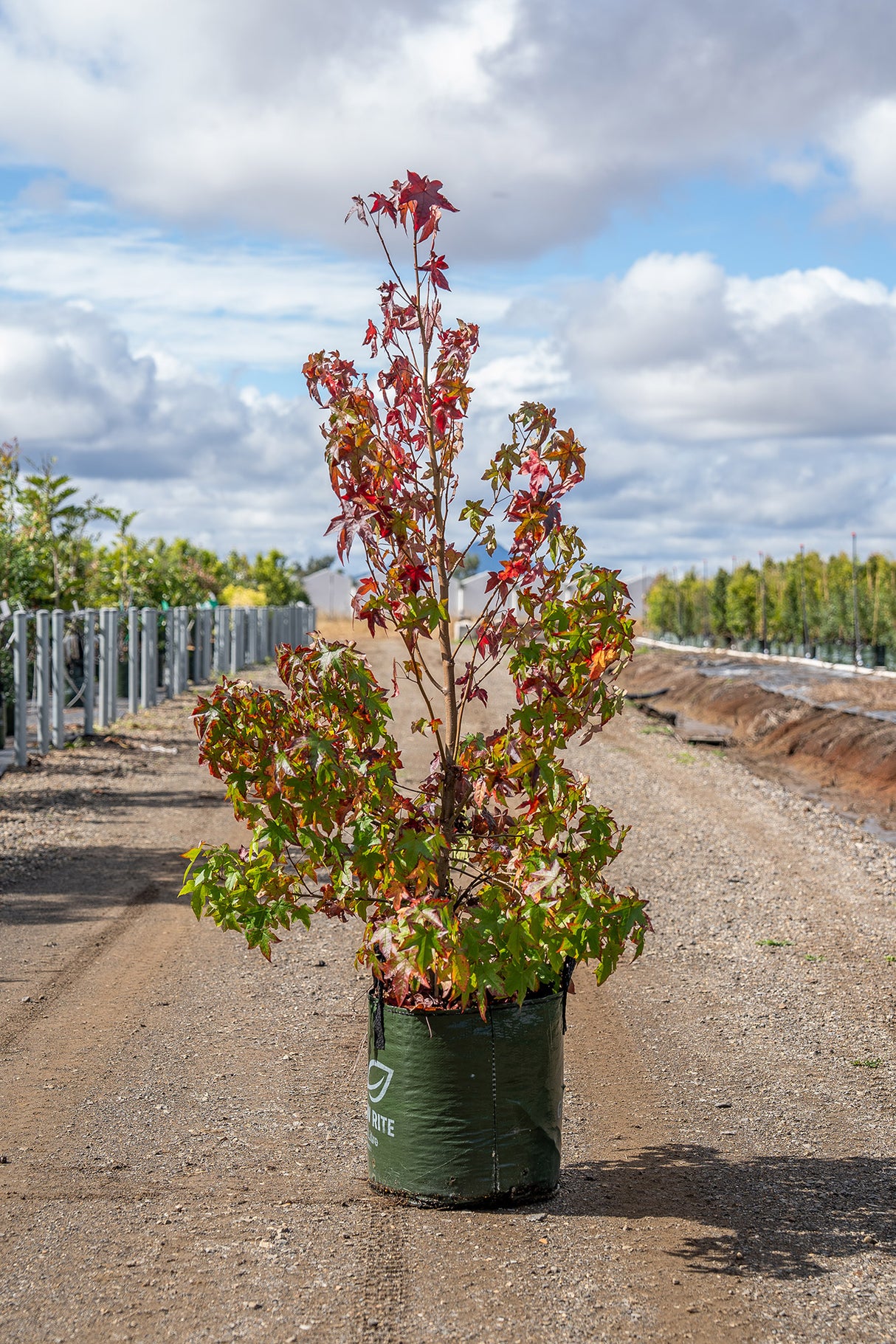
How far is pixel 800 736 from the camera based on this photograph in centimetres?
2269

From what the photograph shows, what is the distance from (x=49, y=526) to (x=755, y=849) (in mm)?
12881

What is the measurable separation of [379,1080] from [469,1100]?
33cm

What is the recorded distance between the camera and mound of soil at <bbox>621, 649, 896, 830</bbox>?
1866cm

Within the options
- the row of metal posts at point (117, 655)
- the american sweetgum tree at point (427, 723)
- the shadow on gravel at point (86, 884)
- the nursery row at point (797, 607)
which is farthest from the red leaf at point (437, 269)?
the nursery row at point (797, 607)

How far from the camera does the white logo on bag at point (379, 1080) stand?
13.9 ft

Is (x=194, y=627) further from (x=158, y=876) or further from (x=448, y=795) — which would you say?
(x=448, y=795)

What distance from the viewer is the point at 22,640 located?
48.4 ft

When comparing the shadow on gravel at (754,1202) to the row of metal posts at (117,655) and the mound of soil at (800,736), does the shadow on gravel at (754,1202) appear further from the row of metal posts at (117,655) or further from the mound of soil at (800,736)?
the mound of soil at (800,736)

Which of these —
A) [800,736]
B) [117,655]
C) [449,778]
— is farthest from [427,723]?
[800,736]

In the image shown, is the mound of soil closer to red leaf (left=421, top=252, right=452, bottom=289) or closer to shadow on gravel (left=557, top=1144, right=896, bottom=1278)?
shadow on gravel (left=557, top=1144, right=896, bottom=1278)

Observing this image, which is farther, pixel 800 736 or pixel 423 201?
pixel 800 736

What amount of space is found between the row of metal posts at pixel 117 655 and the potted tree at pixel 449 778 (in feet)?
1.28

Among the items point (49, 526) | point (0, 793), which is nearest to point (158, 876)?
point (0, 793)

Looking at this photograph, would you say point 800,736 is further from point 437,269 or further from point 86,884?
point 437,269
